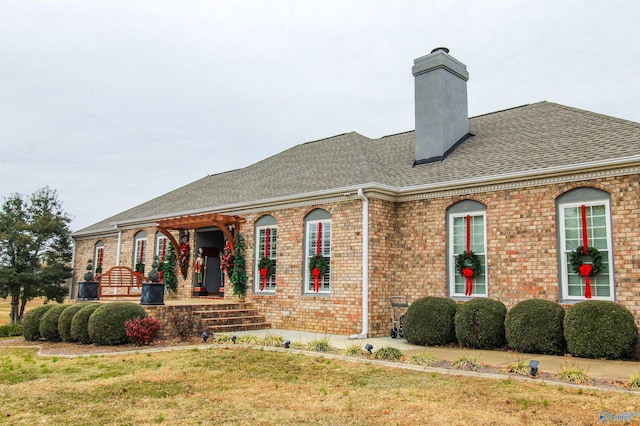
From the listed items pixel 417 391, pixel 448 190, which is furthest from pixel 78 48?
pixel 417 391

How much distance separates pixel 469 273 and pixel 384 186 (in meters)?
2.95

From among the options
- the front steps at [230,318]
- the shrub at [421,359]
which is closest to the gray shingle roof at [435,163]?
the front steps at [230,318]

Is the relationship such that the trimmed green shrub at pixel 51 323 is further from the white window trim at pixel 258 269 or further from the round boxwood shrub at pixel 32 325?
the white window trim at pixel 258 269

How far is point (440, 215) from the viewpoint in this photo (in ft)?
41.4

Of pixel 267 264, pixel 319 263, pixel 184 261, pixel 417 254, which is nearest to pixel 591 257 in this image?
pixel 417 254

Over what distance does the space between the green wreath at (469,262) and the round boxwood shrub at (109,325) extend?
7.83 m

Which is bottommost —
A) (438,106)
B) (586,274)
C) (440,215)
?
(586,274)

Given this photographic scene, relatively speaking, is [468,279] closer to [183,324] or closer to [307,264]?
[307,264]

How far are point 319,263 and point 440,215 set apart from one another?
3503 millimetres

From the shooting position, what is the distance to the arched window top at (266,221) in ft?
50.5

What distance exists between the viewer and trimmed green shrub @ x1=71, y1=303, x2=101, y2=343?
1177 cm

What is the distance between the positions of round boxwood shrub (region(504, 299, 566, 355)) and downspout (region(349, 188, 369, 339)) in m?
3.56

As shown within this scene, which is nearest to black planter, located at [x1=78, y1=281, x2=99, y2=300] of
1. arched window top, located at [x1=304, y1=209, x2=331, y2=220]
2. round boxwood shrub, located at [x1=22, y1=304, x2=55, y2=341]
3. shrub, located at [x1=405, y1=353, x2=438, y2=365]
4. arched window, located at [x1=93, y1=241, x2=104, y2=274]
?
round boxwood shrub, located at [x1=22, y1=304, x2=55, y2=341]

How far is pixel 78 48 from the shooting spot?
14242 mm
